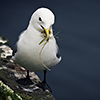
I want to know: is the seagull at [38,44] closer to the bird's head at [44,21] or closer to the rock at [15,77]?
the bird's head at [44,21]

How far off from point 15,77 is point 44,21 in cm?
123

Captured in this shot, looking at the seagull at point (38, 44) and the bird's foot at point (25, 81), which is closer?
the seagull at point (38, 44)

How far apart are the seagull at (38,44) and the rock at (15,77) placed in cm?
31

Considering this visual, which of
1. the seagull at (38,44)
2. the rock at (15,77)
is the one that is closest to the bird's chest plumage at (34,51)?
the seagull at (38,44)

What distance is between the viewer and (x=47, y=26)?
2.64 metres

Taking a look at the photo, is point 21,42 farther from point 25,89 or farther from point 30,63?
point 25,89

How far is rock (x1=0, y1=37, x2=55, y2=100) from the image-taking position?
2993 millimetres

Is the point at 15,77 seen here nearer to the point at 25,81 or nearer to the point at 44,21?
the point at 25,81

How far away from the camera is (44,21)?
2641 mm

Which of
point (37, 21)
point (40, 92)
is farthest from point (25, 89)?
point (37, 21)

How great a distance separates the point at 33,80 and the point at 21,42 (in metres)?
0.89

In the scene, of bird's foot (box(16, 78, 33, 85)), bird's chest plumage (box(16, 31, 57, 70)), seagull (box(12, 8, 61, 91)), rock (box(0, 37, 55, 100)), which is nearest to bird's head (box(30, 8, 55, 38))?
seagull (box(12, 8, 61, 91))

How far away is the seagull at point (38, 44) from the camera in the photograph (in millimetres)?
2688

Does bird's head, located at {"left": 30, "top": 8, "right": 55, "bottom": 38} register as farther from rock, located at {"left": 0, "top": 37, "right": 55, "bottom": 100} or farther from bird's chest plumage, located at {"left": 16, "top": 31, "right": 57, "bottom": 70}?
rock, located at {"left": 0, "top": 37, "right": 55, "bottom": 100}
